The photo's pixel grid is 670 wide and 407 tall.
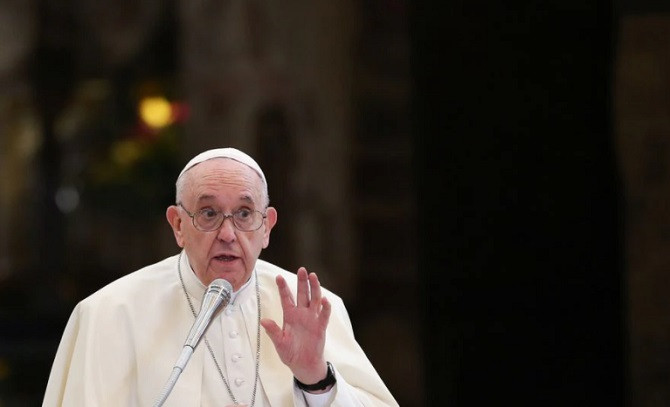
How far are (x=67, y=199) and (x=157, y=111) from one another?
2.45ft

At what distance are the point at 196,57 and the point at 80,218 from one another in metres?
1.16

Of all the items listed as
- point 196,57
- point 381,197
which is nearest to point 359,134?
point 381,197

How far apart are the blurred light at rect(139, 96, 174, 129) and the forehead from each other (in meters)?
4.39

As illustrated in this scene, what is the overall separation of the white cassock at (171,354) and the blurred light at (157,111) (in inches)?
163

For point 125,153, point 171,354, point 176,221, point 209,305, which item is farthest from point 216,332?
point 125,153

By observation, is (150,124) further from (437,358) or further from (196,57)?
(437,358)

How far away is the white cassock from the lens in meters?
4.36

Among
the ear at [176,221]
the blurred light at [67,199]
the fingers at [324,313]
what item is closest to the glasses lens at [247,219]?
the ear at [176,221]

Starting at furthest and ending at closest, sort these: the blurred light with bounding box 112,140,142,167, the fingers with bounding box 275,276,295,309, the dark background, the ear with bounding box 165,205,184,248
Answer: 1. the blurred light with bounding box 112,140,142,167
2. the dark background
3. the ear with bounding box 165,205,184,248
4. the fingers with bounding box 275,276,295,309

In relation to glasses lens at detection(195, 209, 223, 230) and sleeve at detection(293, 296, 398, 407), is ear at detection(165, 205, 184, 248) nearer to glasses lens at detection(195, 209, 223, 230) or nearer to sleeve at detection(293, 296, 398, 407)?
glasses lens at detection(195, 209, 223, 230)

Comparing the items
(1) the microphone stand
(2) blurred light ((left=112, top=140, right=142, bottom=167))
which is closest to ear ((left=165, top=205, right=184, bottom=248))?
(1) the microphone stand

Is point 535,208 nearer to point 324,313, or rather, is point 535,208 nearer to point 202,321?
point 324,313

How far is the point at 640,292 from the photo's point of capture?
838cm

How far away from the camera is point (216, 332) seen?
15.1 feet
